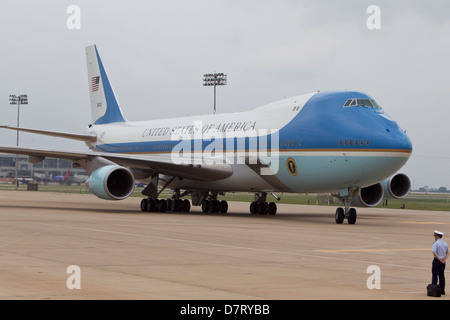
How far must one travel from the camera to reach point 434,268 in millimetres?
9898

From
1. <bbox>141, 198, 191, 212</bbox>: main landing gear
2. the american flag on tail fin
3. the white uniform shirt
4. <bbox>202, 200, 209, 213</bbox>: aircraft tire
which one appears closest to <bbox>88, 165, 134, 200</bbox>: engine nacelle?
<bbox>141, 198, 191, 212</bbox>: main landing gear

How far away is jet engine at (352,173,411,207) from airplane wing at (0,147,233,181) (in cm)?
570

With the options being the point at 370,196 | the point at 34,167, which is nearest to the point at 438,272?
the point at 370,196

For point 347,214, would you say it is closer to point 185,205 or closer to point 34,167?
point 185,205

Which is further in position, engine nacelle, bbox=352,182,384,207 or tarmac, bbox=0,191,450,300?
engine nacelle, bbox=352,182,384,207

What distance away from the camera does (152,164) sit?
2922cm

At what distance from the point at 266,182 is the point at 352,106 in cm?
487

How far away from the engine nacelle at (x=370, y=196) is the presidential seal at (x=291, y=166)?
497cm

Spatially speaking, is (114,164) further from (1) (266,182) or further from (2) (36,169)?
(2) (36,169)

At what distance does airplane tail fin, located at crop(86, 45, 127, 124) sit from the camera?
38.8m

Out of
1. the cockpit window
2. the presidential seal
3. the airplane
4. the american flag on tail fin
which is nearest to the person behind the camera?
the airplane

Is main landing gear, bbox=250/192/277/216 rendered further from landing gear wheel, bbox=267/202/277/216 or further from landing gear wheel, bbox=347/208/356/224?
landing gear wheel, bbox=347/208/356/224
